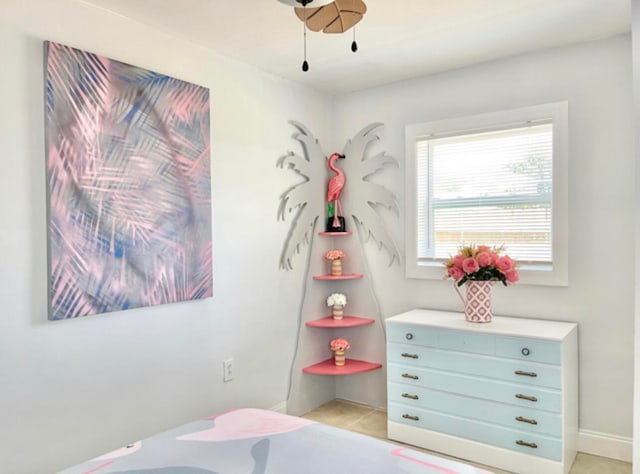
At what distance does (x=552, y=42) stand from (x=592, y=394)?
2.06m

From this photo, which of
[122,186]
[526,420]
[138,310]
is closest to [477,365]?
[526,420]

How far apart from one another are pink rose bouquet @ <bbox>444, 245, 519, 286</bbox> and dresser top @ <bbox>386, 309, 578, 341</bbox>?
255mm

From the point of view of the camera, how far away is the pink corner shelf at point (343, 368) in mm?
3385

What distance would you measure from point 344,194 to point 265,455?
2442 millimetres

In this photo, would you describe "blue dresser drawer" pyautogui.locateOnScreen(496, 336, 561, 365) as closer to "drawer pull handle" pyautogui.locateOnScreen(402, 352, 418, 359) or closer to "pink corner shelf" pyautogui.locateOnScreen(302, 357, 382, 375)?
"drawer pull handle" pyautogui.locateOnScreen(402, 352, 418, 359)

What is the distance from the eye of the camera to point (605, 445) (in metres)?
2.70

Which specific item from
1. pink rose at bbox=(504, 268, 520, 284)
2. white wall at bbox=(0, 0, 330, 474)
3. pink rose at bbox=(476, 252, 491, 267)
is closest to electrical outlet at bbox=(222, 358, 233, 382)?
white wall at bbox=(0, 0, 330, 474)

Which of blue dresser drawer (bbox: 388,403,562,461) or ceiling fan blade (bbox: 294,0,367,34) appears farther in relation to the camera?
blue dresser drawer (bbox: 388,403,562,461)

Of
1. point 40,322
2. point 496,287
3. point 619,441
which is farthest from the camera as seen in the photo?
point 496,287

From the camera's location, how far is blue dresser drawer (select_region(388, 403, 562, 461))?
2471mm

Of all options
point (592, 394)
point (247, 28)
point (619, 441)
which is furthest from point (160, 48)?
point (619, 441)

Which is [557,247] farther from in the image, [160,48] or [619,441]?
[160,48]

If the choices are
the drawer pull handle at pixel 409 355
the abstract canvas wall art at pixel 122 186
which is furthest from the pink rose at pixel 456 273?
the abstract canvas wall art at pixel 122 186

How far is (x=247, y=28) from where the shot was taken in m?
2.49
